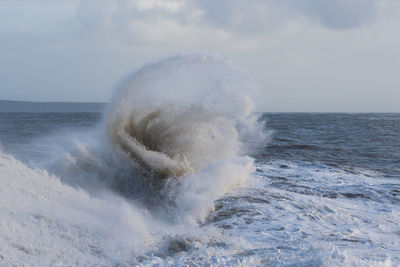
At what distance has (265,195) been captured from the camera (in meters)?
8.01

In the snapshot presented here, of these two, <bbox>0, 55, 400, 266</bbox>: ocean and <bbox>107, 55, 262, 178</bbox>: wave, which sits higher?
<bbox>107, 55, 262, 178</bbox>: wave

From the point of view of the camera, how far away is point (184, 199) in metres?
7.01

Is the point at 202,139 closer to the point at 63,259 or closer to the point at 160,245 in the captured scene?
the point at 160,245

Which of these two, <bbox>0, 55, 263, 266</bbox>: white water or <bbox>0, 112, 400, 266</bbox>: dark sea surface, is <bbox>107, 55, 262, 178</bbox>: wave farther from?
<bbox>0, 112, 400, 266</bbox>: dark sea surface

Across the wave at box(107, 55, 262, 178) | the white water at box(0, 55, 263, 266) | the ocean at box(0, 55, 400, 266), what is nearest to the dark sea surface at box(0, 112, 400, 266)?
the ocean at box(0, 55, 400, 266)

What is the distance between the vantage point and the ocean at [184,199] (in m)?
4.43

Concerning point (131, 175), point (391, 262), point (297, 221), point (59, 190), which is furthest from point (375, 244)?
point (131, 175)

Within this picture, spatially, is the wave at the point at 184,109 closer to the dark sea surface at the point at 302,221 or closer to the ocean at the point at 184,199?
the ocean at the point at 184,199

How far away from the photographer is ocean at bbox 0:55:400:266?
4.43m

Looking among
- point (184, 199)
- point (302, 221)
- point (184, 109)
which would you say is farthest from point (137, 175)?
point (302, 221)

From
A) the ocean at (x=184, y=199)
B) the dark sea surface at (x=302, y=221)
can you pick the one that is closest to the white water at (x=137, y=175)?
the ocean at (x=184, y=199)

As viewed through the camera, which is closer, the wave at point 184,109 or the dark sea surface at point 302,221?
the dark sea surface at point 302,221

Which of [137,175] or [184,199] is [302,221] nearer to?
[184,199]

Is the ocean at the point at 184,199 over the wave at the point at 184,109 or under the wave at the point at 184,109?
under
